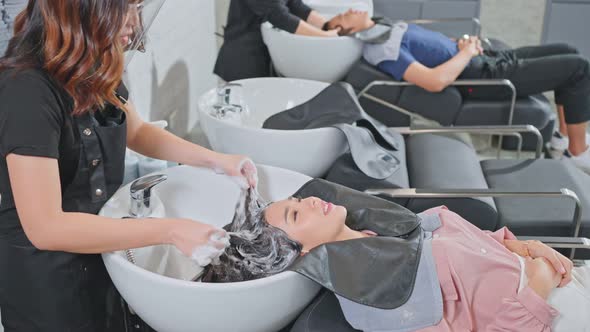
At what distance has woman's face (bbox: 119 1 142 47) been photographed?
43.4 inches

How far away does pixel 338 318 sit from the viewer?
1257 mm

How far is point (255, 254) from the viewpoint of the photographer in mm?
1324

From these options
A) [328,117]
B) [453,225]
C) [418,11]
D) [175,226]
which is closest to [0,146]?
[175,226]

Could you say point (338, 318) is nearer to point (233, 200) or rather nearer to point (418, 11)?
A: point (233, 200)

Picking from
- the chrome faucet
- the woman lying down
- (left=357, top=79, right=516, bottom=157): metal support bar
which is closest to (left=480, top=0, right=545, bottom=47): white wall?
(left=357, top=79, right=516, bottom=157): metal support bar

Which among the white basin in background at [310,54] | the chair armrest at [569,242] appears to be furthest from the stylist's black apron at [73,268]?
the white basin in background at [310,54]

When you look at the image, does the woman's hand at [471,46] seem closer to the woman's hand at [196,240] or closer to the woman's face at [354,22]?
the woman's face at [354,22]

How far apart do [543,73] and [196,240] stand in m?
2.12

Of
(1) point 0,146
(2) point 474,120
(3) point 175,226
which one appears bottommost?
(2) point 474,120

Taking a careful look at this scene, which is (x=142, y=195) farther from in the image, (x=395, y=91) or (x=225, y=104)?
(x=395, y=91)

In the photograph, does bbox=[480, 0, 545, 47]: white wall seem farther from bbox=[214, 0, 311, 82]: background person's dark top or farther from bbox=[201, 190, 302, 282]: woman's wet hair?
bbox=[201, 190, 302, 282]: woman's wet hair

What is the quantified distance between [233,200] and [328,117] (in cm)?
53

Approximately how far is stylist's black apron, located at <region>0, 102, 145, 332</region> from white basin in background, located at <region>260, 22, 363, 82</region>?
121 cm

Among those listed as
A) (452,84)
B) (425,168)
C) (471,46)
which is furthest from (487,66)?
(425,168)
